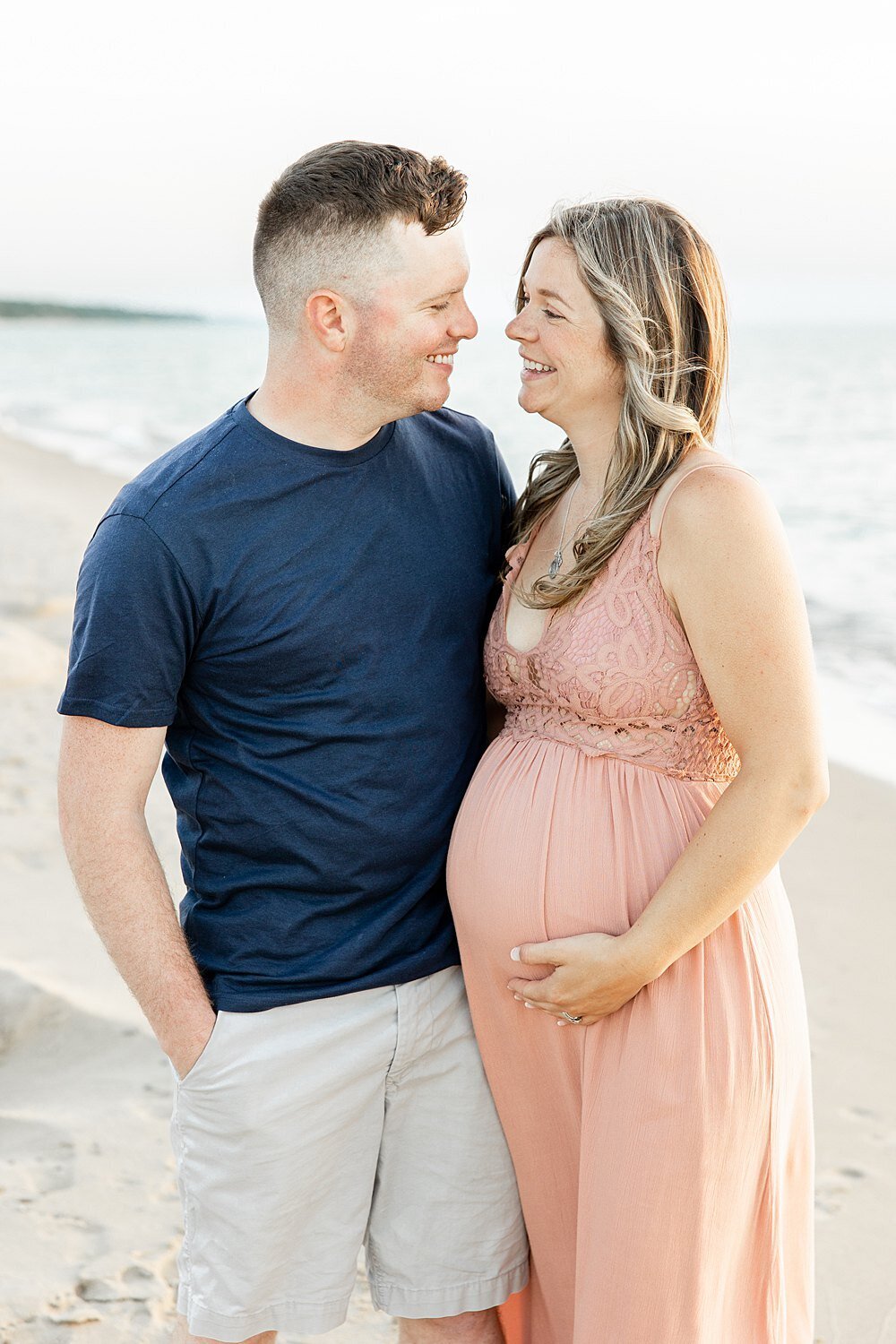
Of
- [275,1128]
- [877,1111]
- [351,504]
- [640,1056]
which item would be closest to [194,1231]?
[275,1128]

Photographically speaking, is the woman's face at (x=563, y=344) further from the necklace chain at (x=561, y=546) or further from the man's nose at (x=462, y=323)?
the necklace chain at (x=561, y=546)

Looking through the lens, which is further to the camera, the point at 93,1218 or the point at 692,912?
the point at 93,1218

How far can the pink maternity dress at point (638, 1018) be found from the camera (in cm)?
210

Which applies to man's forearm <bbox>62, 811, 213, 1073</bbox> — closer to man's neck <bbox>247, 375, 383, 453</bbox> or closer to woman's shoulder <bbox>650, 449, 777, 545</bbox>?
man's neck <bbox>247, 375, 383, 453</bbox>

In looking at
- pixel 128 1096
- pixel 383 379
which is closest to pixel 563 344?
pixel 383 379

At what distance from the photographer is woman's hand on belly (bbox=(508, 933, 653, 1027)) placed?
6.84ft

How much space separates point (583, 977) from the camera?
6.94ft

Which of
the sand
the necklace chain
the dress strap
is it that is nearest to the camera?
the dress strap

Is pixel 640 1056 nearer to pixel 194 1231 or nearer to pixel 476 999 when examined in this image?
pixel 476 999

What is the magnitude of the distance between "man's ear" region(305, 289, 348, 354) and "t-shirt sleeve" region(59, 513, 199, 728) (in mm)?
479

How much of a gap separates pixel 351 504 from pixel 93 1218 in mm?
1954

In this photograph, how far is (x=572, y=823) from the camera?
2.21 m

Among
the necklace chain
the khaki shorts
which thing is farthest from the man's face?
the khaki shorts

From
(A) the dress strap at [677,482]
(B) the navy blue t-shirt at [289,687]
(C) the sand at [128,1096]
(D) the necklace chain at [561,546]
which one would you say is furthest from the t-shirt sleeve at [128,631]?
(C) the sand at [128,1096]
